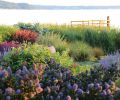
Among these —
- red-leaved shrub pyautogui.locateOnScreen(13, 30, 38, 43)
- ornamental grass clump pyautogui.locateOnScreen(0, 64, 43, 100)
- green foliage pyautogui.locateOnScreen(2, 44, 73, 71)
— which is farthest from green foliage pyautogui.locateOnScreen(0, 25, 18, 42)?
ornamental grass clump pyautogui.locateOnScreen(0, 64, 43, 100)

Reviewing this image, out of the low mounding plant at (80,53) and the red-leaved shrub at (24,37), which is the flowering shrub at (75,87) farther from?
the red-leaved shrub at (24,37)

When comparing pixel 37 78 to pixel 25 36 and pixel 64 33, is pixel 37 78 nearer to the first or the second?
pixel 25 36

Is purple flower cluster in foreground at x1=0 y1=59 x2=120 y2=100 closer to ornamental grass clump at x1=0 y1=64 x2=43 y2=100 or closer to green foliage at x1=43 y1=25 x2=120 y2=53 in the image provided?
ornamental grass clump at x1=0 y1=64 x2=43 y2=100

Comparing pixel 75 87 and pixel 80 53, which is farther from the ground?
pixel 75 87

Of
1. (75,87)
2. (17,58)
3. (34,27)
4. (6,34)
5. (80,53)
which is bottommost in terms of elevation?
(80,53)

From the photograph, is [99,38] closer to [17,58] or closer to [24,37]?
[24,37]

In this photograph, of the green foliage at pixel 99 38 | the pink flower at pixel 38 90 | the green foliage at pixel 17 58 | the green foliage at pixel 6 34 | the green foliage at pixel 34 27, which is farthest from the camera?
the green foliage at pixel 34 27

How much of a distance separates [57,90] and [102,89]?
23.6 inches

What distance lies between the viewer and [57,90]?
18.5 feet

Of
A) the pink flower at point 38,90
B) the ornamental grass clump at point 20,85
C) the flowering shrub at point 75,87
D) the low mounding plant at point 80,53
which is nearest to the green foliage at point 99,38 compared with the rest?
the low mounding plant at point 80,53

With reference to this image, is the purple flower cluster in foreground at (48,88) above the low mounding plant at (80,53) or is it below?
above

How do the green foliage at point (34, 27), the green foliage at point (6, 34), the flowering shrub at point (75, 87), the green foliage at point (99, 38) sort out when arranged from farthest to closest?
the green foliage at point (34, 27)
the green foliage at point (99, 38)
the green foliage at point (6, 34)
the flowering shrub at point (75, 87)

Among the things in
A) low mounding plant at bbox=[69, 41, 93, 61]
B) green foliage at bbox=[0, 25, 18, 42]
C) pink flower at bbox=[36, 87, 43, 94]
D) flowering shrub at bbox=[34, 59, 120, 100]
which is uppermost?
pink flower at bbox=[36, 87, 43, 94]

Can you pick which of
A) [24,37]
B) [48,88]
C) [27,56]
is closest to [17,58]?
[27,56]
